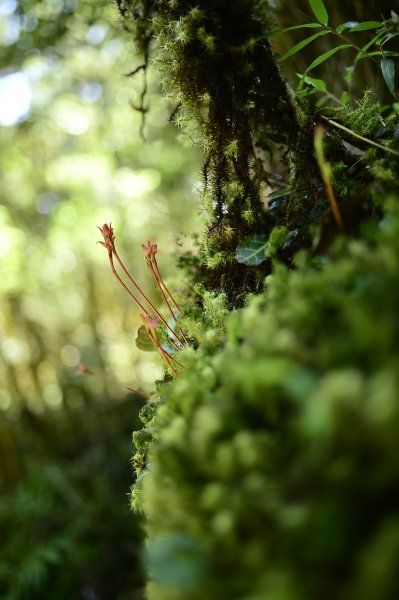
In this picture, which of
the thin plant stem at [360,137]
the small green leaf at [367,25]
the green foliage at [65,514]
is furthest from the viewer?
the green foliage at [65,514]

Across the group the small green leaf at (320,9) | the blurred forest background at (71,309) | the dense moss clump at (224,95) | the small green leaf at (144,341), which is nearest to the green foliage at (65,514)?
the blurred forest background at (71,309)

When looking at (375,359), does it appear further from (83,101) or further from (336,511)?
(83,101)

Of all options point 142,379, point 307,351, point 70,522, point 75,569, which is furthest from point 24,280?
point 307,351

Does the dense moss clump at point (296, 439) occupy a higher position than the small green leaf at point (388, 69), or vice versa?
A: the small green leaf at point (388, 69)

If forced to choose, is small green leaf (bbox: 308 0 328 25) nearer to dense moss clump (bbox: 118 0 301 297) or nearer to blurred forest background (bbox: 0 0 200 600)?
dense moss clump (bbox: 118 0 301 297)

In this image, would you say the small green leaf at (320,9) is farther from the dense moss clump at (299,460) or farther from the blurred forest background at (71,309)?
the blurred forest background at (71,309)

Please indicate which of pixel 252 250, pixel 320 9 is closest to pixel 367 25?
pixel 320 9

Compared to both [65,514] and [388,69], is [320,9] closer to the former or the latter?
[388,69]
